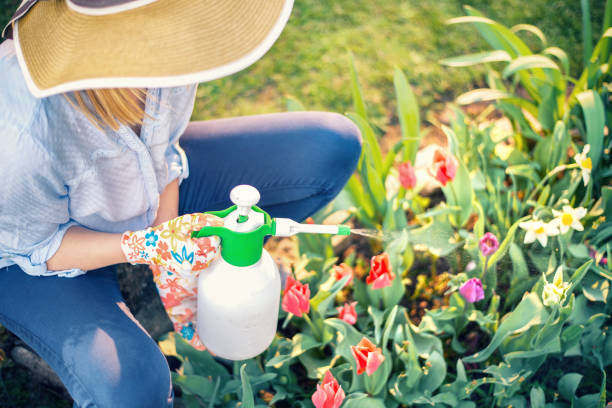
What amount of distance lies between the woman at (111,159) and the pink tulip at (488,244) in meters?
0.43

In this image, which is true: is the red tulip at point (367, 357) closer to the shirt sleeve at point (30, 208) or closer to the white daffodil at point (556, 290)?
the white daffodil at point (556, 290)

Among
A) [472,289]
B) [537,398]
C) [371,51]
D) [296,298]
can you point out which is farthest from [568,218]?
[371,51]

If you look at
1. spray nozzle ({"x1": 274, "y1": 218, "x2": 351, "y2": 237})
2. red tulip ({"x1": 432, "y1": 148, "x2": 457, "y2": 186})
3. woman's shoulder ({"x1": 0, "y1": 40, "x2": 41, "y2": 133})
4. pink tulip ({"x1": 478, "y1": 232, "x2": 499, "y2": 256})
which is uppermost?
woman's shoulder ({"x1": 0, "y1": 40, "x2": 41, "y2": 133})

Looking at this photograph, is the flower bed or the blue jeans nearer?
the blue jeans

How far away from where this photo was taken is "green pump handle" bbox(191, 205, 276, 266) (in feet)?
3.32

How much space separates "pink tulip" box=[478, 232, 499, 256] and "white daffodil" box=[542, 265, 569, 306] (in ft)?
0.55

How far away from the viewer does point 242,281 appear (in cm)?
107

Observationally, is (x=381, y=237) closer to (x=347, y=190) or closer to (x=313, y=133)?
(x=347, y=190)

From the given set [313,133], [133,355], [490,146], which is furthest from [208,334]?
[490,146]

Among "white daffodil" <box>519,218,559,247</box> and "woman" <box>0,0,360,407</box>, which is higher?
"woman" <box>0,0,360,407</box>

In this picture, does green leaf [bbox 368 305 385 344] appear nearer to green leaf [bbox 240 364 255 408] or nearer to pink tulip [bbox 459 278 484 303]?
pink tulip [bbox 459 278 484 303]

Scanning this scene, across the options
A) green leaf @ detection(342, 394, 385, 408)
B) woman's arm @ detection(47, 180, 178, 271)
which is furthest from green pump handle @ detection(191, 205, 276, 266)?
green leaf @ detection(342, 394, 385, 408)

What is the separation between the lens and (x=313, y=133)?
4.91 feet

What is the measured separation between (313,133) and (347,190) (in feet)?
0.81
